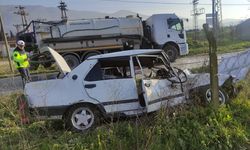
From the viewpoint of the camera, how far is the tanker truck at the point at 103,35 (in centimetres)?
1661

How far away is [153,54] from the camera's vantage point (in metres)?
6.16

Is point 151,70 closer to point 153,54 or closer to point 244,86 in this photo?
point 153,54

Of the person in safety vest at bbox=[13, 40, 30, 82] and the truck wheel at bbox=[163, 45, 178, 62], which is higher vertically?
the person in safety vest at bbox=[13, 40, 30, 82]

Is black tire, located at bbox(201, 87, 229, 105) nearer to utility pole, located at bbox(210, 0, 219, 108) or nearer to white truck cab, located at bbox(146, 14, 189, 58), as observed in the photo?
utility pole, located at bbox(210, 0, 219, 108)

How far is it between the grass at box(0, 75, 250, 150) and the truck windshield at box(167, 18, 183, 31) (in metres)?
13.2

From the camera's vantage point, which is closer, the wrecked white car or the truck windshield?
the wrecked white car

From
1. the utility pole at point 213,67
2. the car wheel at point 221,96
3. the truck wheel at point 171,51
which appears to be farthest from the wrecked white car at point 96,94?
the truck wheel at point 171,51

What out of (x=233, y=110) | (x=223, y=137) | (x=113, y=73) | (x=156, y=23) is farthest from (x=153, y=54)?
(x=156, y=23)

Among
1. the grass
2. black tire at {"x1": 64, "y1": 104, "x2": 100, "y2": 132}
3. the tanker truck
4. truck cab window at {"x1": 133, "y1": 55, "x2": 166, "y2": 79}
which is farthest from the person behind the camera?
the tanker truck

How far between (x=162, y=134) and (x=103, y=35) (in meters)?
13.3

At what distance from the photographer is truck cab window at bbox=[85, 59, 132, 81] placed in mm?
5574

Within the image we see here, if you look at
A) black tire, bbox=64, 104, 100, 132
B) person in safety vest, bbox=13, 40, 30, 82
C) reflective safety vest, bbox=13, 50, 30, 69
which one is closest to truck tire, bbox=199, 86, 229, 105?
black tire, bbox=64, 104, 100, 132

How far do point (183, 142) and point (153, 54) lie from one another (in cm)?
235

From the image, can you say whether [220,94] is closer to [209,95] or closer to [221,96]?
[221,96]
